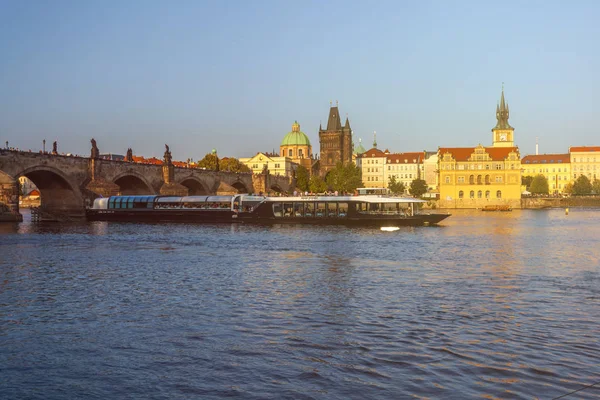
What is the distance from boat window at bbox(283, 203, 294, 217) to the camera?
75688 mm

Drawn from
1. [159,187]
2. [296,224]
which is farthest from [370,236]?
[159,187]

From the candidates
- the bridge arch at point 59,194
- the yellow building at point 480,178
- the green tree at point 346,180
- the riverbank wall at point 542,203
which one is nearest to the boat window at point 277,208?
the bridge arch at point 59,194

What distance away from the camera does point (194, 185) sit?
117438 mm

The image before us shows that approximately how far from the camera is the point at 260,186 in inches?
5704

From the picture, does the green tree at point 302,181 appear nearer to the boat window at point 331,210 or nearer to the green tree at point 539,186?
the green tree at point 539,186

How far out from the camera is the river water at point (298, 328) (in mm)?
12727

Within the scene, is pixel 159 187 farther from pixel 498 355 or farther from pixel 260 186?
pixel 498 355

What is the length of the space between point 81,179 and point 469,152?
368 ft

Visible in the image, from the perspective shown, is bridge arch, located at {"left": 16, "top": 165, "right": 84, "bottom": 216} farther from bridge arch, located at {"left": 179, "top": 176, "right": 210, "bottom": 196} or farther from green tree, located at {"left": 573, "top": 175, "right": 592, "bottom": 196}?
green tree, located at {"left": 573, "top": 175, "right": 592, "bottom": 196}

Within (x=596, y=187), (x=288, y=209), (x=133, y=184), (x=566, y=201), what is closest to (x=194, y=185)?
(x=133, y=184)

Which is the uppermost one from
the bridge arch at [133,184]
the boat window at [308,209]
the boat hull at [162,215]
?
the bridge arch at [133,184]

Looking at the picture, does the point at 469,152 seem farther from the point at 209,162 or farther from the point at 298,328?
the point at 298,328

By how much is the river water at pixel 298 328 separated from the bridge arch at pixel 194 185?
7590 centimetres

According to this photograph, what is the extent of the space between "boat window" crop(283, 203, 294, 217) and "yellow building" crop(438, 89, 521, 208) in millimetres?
94386
